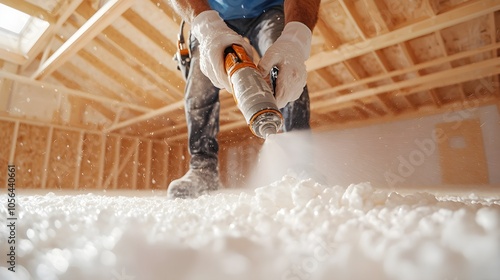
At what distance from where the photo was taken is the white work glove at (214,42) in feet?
2.98

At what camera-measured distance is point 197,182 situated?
1103 mm

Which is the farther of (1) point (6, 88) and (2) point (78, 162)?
(2) point (78, 162)

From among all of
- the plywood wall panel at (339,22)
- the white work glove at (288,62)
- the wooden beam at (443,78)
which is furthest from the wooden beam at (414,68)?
the white work glove at (288,62)

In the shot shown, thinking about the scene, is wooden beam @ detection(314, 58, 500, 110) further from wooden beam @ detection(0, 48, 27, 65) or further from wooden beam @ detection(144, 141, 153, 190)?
wooden beam @ detection(0, 48, 27, 65)

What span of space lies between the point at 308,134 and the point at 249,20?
0.60 meters

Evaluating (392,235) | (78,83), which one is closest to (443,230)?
(392,235)

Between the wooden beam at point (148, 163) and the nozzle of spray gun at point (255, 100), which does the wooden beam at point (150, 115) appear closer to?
the wooden beam at point (148, 163)

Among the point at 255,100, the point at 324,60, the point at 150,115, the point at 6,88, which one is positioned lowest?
the point at 255,100

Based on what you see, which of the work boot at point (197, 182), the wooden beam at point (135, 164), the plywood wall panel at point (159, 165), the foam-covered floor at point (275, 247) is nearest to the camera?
the foam-covered floor at point (275, 247)

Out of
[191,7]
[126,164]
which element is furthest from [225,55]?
[126,164]

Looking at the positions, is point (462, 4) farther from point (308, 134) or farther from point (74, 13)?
point (74, 13)

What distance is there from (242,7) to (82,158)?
5.08 meters

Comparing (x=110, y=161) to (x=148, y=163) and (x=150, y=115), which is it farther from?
(x=150, y=115)

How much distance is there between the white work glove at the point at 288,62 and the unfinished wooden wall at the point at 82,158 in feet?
14.5
